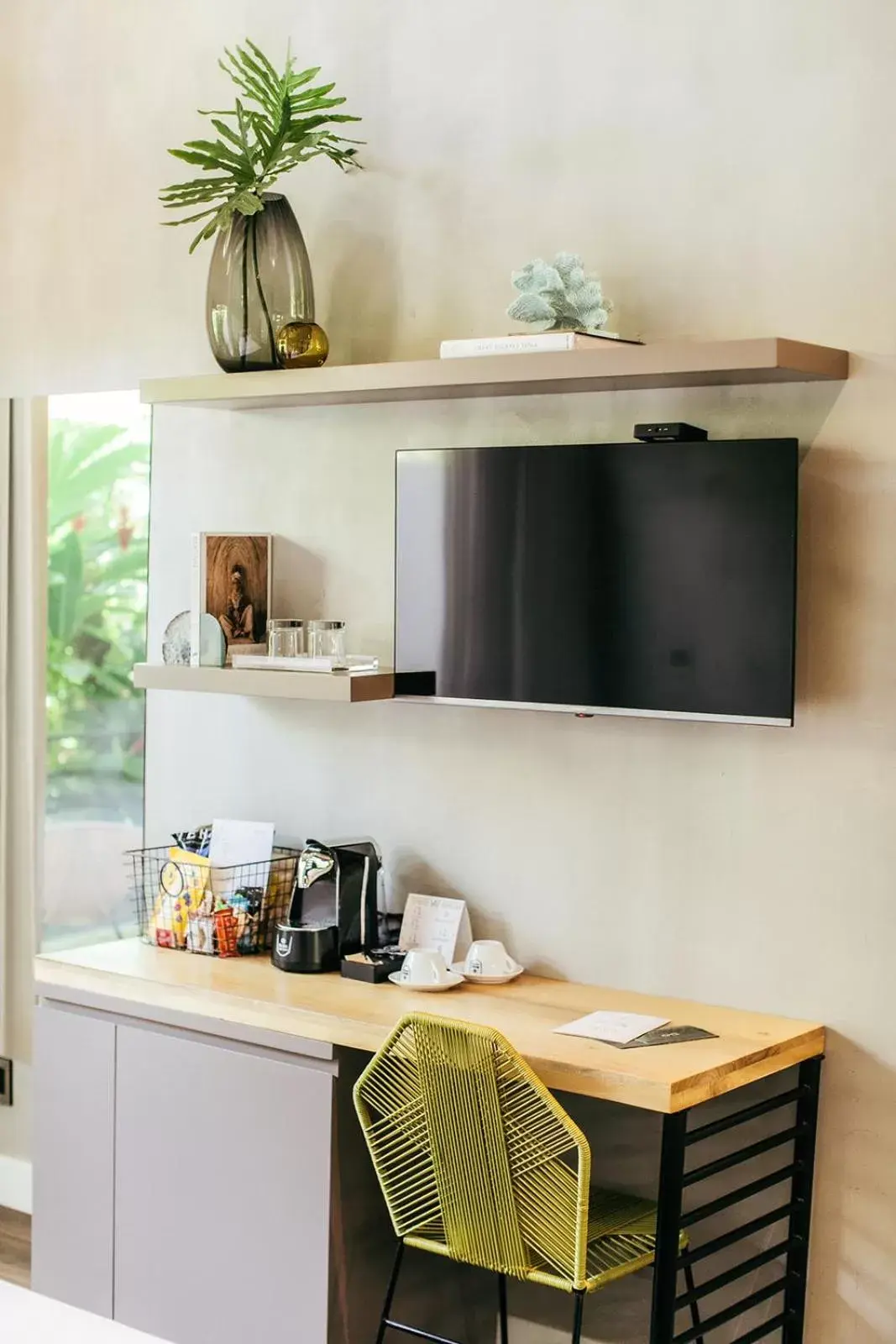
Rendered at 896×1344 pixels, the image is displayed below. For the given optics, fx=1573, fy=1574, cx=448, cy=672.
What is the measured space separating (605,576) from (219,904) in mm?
1147

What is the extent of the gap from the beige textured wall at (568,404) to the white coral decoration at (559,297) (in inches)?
6.6

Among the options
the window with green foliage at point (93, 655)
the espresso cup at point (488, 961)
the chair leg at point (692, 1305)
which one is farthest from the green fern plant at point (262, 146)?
the chair leg at point (692, 1305)

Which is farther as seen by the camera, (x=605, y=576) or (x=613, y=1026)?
(x=605, y=576)

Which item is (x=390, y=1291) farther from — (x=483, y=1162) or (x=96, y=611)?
(x=96, y=611)

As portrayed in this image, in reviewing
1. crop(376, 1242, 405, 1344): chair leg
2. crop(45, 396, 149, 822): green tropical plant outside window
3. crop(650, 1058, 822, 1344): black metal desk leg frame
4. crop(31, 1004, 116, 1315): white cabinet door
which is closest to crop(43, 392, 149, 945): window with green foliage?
crop(45, 396, 149, 822): green tropical plant outside window

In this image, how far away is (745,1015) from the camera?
115 inches

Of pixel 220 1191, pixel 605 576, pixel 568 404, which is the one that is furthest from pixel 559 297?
pixel 220 1191

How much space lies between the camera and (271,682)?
3244 mm

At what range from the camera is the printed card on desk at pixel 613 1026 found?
8.95 feet

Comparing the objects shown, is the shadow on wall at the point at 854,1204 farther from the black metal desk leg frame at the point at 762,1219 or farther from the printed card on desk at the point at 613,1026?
the printed card on desk at the point at 613,1026

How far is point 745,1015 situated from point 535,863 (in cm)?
54

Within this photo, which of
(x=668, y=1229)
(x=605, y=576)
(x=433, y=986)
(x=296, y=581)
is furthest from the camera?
(x=296, y=581)

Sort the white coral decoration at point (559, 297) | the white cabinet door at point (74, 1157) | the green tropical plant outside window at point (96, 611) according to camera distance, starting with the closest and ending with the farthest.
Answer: the white coral decoration at point (559, 297)
the white cabinet door at point (74, 1157)
the green tropical plant outside window at point (96, 611)

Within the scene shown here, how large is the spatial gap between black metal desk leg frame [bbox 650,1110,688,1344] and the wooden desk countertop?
6 centimetres
